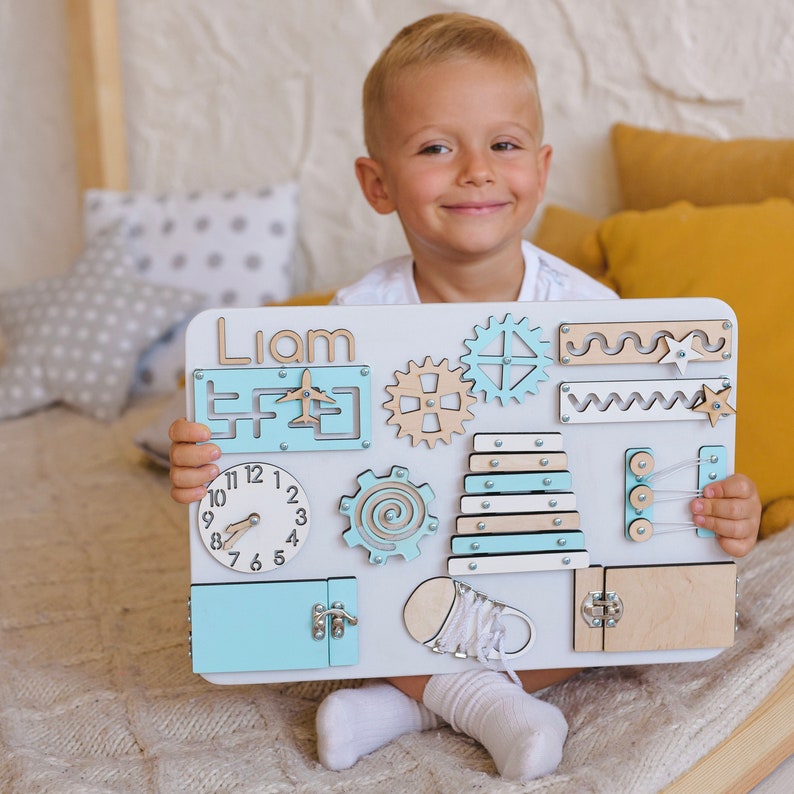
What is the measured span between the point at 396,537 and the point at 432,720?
185 millimetres

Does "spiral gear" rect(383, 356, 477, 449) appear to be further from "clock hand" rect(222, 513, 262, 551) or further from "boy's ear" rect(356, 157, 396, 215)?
"boy's ear" rect(356, 157, 396, 215)

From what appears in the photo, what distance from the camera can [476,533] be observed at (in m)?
0.82

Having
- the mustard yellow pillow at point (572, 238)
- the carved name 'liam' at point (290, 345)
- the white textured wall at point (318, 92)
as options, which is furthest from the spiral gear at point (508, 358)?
the white textured wall at point (318, 92)

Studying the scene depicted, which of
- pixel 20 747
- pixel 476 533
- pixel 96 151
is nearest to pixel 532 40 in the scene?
pixel 96 151

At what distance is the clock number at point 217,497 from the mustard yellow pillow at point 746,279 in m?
0.61

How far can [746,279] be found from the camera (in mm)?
1165

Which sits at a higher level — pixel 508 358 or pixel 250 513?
pixel 508 358

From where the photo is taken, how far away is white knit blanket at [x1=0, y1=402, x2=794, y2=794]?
2.49ft

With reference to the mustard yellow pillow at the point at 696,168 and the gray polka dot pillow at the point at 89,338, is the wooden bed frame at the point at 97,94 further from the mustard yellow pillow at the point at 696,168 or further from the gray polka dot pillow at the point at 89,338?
the mustard yellow pillow at the point at 696,168

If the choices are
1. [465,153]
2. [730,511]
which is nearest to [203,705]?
[730,511]

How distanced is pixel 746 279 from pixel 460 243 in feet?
1.26

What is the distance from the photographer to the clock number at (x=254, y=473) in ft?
2.64

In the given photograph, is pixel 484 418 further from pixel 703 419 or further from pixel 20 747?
pixel 20 747

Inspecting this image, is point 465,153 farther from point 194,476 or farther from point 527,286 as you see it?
point 194,476
